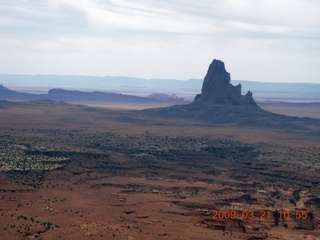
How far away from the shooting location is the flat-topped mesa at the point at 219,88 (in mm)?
144250

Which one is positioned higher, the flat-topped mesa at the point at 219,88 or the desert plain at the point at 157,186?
the flat-topped mesa at the point at 219,88

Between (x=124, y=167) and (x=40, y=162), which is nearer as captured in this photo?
(x=40, y=162)

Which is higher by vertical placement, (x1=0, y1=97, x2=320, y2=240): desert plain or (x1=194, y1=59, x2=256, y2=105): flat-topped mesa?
(x1=194, y1=59, x2=256, y2=105): flat-topped mesa

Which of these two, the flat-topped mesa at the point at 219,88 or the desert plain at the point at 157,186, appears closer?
the desert plain at the point at 157,186

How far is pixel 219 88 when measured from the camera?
146125 millimetres

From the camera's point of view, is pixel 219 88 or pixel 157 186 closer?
pixel 157 186

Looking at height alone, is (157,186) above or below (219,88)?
below

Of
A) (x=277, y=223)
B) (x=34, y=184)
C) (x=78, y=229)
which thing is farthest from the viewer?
(x=34, y=184)

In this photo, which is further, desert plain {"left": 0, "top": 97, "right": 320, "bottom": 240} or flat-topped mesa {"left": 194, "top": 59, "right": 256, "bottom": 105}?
flat-topped mesa {"left": 194, "top": 59, "right": 256, "bottom": 105}

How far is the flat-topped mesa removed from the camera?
473 feet

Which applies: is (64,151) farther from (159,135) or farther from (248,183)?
(159,135)

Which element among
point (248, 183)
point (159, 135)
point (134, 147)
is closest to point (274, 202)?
point (248, 183)

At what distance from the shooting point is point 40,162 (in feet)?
202

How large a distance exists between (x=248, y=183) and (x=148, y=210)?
67.7ft
